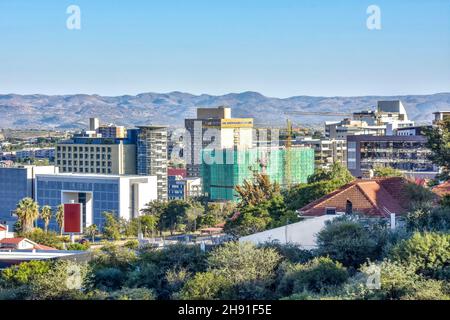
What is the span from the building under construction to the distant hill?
4632cm

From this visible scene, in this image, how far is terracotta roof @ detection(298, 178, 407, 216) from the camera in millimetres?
24163

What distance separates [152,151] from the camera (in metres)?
80.2

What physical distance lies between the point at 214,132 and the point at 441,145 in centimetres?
7605

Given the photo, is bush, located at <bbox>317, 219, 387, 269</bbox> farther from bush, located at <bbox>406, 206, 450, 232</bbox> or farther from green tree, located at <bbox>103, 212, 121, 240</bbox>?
green tree, located at <bbox>103, 212, 121, 240</bbox>

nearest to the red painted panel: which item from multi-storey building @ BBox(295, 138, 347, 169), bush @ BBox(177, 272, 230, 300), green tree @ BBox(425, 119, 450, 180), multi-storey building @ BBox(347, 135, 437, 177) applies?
green tree @ BBox(425, 119, 450, 180)

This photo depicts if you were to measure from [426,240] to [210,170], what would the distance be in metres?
61.1

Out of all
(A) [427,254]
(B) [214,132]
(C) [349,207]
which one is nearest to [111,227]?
(C) [349,207]

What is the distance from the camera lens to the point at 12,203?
61.3 metres

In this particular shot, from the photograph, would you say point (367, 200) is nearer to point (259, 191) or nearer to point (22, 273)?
point (22, 273)

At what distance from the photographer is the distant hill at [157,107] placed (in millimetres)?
134000

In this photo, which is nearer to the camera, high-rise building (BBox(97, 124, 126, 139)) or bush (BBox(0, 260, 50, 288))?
bush (BBox(0, 260, 50, 288))
